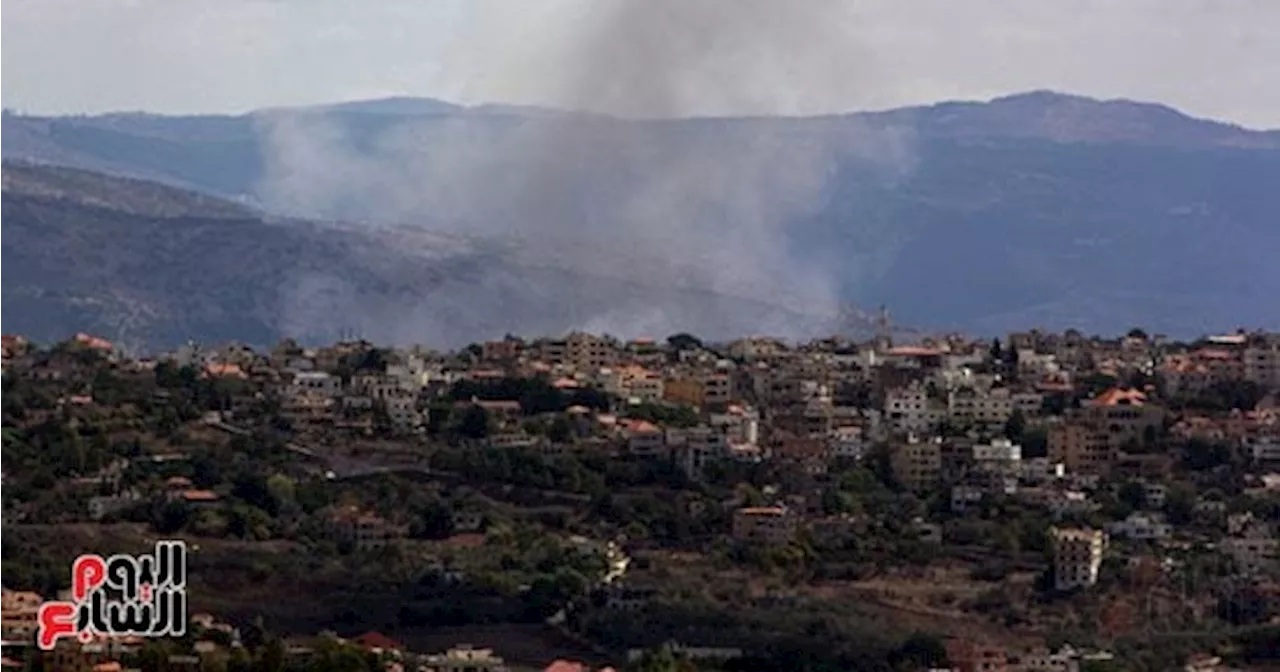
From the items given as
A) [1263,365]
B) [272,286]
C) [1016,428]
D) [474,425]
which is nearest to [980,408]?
[1016,428]

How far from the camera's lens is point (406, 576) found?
4531 centimetres

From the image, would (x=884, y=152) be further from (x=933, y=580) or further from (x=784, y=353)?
(x=933, y=580)

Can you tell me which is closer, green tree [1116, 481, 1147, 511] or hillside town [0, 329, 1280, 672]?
hillside town [0, 329, 1280, 672]

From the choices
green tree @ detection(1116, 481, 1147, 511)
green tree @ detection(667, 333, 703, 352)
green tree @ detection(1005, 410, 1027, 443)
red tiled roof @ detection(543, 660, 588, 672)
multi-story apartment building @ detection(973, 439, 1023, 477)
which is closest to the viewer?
red tiled roof @ detection(543, 660, 588, 672)

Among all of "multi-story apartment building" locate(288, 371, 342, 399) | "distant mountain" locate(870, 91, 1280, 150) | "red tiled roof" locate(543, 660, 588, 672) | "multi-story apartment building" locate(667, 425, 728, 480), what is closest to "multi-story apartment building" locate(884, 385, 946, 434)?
"multi-story apartment building" locate(667, 425, 728, 480)

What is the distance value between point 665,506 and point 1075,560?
6.88 metres

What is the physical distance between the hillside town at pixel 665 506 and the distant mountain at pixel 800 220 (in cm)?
4743

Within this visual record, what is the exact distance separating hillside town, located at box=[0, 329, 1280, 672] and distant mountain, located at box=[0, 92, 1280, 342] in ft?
156

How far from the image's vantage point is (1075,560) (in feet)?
153

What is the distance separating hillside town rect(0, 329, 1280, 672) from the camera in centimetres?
4188

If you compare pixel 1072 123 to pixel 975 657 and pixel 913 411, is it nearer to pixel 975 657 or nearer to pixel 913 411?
pixel 913 411

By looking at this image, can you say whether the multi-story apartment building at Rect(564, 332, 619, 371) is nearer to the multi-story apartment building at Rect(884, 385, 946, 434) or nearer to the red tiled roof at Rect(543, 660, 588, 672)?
the multi-story apartment building at Rect(884, 385, 946, 434)

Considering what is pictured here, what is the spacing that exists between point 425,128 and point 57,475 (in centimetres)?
14707

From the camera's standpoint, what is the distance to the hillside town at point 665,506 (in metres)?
41.9
